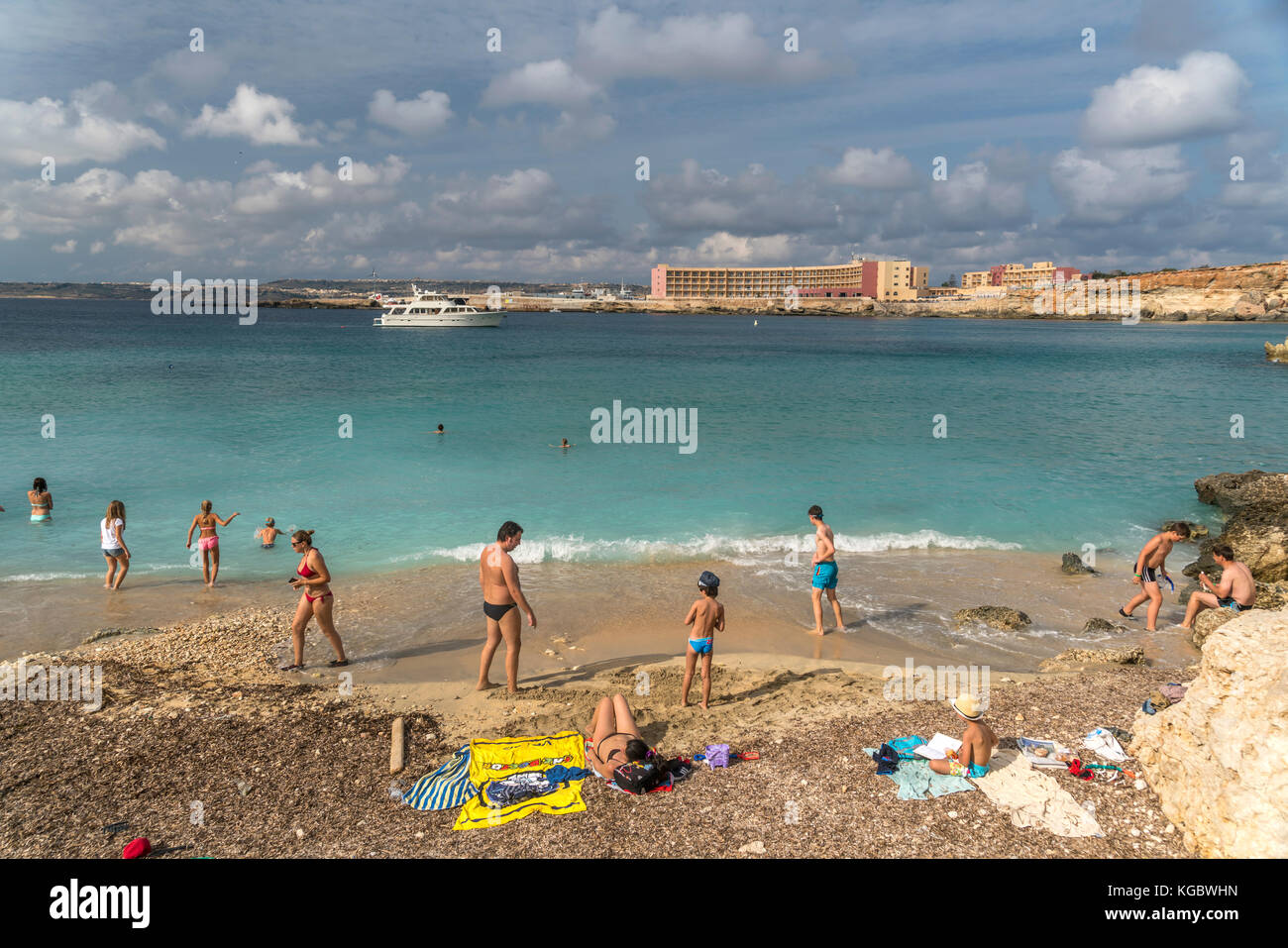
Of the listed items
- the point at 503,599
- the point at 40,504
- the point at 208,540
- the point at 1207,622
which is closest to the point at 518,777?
the point at 503,599

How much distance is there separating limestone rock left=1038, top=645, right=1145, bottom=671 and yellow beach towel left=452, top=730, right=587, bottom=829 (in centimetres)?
593

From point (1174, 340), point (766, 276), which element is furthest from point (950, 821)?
point (766, 276)

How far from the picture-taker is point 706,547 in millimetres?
14008

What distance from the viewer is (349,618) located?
10.2 meters

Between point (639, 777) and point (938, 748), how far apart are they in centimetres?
268

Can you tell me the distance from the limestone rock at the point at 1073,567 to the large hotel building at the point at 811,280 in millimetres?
176685

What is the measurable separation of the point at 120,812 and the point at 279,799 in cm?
114

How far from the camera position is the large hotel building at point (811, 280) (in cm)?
17750

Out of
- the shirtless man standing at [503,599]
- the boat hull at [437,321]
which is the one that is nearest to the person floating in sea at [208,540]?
the shirtless man standing at [503,599]

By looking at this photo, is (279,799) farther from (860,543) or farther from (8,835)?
(860,543)

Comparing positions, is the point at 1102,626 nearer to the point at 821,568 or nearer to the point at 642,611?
the point at 821,568

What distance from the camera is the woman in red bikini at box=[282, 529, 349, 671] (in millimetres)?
8055

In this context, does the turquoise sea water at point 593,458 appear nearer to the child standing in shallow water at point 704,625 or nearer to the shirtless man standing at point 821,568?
the shirtless man standing at point 821,568
